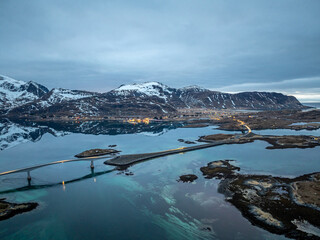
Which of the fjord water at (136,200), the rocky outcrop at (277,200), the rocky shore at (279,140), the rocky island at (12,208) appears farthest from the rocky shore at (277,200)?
the rocky island at (12,208)

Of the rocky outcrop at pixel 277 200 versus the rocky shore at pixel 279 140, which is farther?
the rocky shore at pixel 279 140

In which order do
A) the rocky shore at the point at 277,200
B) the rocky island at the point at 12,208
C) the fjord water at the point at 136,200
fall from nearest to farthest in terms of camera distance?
the rocky shore at the point at 277,200 < the fjord water at the point at 136,200 < the rocky island at the point at 12,208

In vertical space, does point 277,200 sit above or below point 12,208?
below

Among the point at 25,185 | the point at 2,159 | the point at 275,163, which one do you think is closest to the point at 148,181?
the point at 25,185

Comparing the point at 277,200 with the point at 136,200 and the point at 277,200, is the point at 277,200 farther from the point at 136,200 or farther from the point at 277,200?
the point at 136,200

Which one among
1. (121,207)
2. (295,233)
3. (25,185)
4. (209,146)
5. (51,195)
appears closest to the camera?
(295,233)

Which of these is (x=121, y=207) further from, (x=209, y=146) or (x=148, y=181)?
(x=209, y=146)

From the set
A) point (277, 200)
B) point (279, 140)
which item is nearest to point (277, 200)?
point (277, 200)

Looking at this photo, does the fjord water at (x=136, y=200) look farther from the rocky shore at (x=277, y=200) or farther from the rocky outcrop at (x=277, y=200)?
the rocky outcrop at (x=277, y=200)
